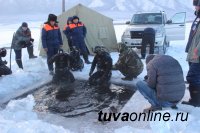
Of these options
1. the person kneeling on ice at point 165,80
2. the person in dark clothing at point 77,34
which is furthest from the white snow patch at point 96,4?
the person kneeling on ice at point 165,80

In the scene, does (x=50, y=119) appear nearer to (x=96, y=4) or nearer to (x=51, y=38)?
(x=51, y=38)

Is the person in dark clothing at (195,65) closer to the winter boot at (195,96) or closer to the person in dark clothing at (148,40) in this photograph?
the winter boot at (195,96)

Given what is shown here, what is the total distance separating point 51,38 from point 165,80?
502 centimetres

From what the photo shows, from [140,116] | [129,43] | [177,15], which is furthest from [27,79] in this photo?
[177,15]

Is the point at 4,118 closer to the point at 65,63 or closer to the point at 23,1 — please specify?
the point at 65,63

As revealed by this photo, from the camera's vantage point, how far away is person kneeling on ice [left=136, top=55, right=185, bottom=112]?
5.08 meters

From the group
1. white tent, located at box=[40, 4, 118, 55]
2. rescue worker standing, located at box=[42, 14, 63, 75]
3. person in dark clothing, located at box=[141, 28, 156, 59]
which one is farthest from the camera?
white tent, located at box=[40, 4, 118, 55]

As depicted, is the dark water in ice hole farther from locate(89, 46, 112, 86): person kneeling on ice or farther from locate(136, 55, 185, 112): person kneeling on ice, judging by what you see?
locate(136, 55, 185, 112): person kneeling on ice

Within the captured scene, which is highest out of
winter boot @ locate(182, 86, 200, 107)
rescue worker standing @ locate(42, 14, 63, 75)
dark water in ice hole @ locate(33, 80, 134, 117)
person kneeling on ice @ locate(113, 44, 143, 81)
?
rescue worker standing @ locate(42, 14, 63, 75)

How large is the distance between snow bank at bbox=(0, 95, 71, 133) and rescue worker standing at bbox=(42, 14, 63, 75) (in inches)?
117

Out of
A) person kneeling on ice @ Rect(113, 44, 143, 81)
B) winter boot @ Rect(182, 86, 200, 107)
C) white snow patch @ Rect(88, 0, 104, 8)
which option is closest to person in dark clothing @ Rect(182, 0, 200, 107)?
winter boot @ Rect(182, 86, 200, 107)

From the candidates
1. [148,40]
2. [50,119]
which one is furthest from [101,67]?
[148,40]

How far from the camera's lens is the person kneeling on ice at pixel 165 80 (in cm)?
508

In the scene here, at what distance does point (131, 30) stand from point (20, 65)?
16.9 feet
